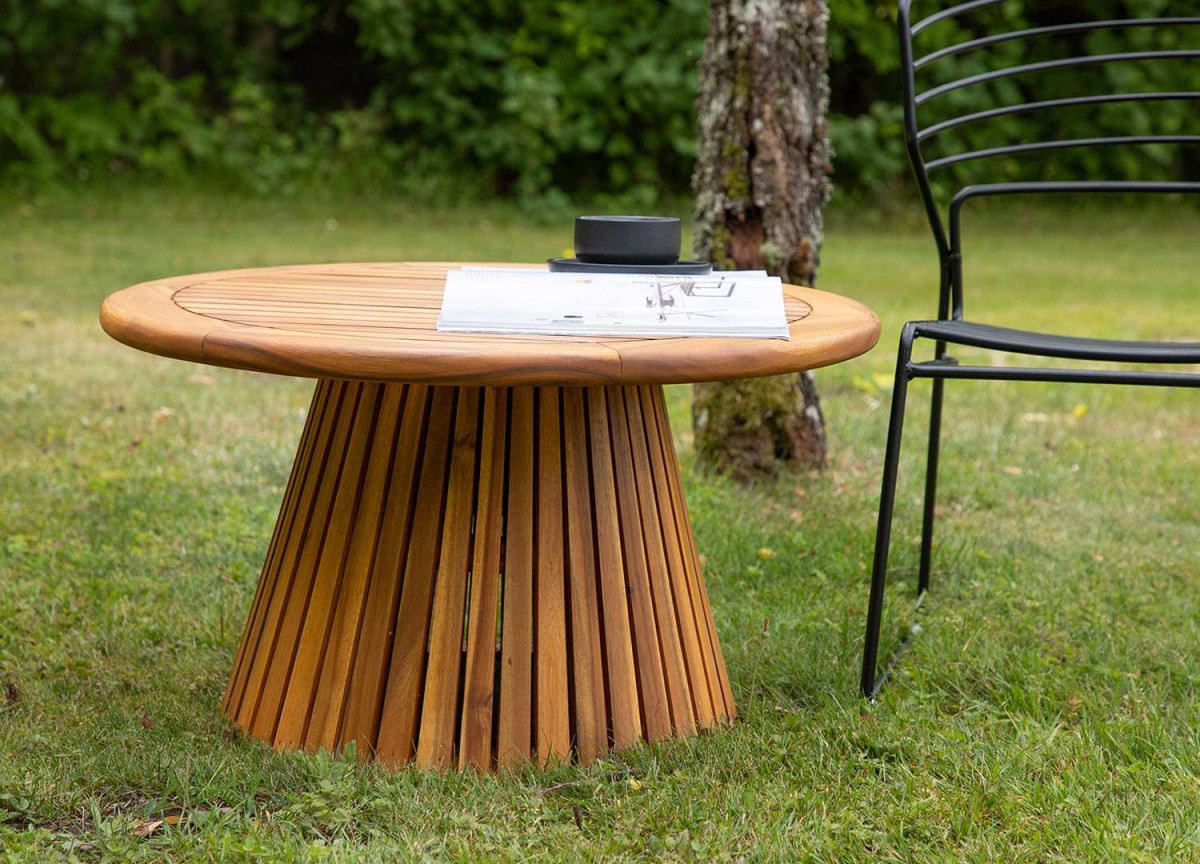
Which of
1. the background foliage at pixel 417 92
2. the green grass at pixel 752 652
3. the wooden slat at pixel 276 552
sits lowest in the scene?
the green grass at pixel 752 652

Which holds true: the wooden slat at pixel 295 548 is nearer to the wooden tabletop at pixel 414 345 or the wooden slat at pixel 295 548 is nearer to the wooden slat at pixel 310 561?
the wooden slat at pixel 310 561

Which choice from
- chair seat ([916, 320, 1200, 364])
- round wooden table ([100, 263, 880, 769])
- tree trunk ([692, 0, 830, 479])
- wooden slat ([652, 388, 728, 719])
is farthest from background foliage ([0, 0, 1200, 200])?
round wooden table ([100, 263, 880, 769])

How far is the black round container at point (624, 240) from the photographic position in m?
1.70

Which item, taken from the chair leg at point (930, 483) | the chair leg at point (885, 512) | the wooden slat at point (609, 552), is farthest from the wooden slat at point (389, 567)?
the chair leg at point (930, 483)

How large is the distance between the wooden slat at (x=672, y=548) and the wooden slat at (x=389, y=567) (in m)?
0.30

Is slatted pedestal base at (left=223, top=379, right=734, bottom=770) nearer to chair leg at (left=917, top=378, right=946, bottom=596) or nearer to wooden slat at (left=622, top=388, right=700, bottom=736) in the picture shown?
wooden slat at (left=622, top=388, right=700, bottom=736)

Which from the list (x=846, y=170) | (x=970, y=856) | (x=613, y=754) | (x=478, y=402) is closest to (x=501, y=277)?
(x=478, y=402)

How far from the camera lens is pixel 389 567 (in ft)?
5.03

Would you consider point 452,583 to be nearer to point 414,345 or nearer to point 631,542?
point 631,542

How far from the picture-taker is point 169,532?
8.56 feet

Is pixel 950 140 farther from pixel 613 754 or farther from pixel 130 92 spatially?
pixel 613 754

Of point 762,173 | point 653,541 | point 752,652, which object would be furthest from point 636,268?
point 762,173

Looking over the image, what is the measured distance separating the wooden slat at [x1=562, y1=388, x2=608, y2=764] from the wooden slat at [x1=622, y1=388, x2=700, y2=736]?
0.08m

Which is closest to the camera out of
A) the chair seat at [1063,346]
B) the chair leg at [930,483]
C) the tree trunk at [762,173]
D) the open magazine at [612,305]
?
the open magazine at [612,305]
